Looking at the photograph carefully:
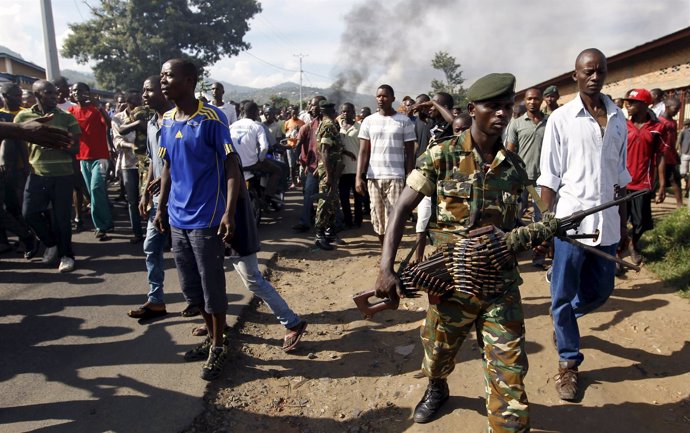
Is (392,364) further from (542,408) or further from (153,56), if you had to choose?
(153,56)

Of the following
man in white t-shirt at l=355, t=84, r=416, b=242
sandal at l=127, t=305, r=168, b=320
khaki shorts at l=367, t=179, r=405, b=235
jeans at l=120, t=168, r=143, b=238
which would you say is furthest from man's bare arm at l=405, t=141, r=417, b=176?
jeans at l=120, t=168, r=143, b=238

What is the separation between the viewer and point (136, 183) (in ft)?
21.5

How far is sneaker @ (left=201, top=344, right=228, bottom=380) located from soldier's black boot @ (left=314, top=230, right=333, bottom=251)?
329 cm

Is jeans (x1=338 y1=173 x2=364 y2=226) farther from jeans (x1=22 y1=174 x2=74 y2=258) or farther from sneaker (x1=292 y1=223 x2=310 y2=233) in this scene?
jeans (x1=22 y1=174 x2=74 y2=258)

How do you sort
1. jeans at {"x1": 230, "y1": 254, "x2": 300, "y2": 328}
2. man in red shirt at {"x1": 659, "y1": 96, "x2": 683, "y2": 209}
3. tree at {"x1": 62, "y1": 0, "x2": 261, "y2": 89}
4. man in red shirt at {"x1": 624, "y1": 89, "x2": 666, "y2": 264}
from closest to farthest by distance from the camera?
jeans at {"x1": 230, "y1": 254, "x2": 300, "y2": 328} < man in red shirt at {"x1": 624, "y1": 89, "x2": 666, "y2": 264} < man in red shirt at {"x1": 659, "y1": 96, "x2": 683, "y2": 209} < tree at {"x1": 62, "y1": 0, "x2": 261, "y2": 89}

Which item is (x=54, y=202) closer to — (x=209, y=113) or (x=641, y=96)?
(x=209, y=113)

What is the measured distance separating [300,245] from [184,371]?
3.52m

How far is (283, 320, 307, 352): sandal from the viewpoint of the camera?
3750 millimetres

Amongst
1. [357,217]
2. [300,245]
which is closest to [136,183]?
[300,245]

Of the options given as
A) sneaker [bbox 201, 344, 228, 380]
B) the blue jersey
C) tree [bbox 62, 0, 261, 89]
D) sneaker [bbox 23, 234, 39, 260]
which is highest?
tree [bbox 62, 0, 261, 89]

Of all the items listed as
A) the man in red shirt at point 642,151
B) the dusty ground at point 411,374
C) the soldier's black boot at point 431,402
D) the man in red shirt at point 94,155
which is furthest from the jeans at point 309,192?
the soldier's black boot at point 431,402

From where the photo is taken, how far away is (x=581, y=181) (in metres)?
3.01

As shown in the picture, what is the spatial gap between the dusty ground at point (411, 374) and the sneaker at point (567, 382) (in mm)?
54

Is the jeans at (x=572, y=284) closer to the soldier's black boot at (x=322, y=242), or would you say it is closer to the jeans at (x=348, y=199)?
the soldier's black boot at (x=322, y=242)
